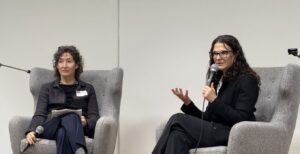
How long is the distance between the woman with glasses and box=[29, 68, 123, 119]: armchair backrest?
0.93 metres

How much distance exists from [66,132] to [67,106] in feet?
1.42

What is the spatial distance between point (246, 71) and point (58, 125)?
4.47 feet

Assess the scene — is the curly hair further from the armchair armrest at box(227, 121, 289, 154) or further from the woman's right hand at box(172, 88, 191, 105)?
the armchair armrest at box(227, 121, 289, 154)

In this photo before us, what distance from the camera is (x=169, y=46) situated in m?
4.08

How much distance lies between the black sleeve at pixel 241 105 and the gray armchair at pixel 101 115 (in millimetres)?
859

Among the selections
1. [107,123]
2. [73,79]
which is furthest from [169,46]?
[107,123]

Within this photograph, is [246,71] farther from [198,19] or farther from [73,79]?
[73,79]

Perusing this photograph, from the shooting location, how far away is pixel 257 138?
2629 millimetres

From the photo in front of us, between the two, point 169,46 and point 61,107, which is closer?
point 61,107

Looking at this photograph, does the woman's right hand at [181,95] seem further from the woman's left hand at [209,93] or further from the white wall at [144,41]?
the white wall at [144,41]

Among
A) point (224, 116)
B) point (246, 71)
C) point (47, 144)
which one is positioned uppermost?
point (246, 71)

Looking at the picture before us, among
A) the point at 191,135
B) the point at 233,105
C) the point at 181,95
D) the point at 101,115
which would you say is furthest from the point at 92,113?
the point at 233,105

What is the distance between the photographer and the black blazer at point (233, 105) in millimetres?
2645

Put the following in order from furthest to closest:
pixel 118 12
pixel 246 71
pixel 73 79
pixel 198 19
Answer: pixel 118 12 < pixel 198 19 < pixel 73 79 < pixel 246 71
